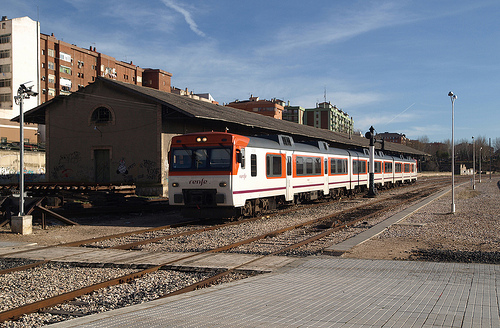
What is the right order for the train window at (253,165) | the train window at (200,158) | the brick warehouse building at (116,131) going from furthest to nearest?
1. the brick warehouse building at (116,131)
2. the train window at (253,165)
3. the train window at (200,158)

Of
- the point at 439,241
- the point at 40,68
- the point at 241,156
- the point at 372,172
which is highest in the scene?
the point at 40,68

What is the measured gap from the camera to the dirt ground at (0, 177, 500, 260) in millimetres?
10531

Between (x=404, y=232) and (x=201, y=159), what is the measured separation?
6951 mm

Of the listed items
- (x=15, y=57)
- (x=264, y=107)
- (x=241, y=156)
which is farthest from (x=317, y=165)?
(x=264, y=107)

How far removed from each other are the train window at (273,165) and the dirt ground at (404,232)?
13.1 feet

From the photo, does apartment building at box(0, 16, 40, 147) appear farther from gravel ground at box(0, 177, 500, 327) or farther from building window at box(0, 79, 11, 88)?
gravel ground at box(0, 177, 500, 327)

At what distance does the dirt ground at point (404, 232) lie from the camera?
10531mm

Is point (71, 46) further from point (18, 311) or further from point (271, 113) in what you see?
point (18, 311)

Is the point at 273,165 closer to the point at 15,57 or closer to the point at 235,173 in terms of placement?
the point at 235,173

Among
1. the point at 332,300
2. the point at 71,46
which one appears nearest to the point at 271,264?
the point at 332,300

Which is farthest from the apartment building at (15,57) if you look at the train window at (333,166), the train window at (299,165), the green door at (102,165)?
the train window at (299,165)

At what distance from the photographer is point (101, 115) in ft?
95.7

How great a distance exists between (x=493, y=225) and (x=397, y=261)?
826 centimetres

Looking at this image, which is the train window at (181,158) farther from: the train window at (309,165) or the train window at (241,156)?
the train window at (309,165)
